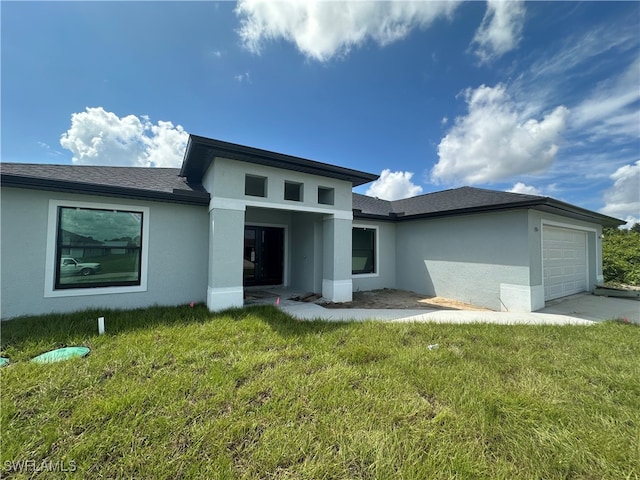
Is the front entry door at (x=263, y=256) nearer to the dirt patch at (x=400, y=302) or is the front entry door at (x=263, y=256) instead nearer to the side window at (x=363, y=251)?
the side window at (x=363, y=251)

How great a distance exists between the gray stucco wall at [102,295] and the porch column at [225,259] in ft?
3.63

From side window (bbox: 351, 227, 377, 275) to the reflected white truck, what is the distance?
27.0ft

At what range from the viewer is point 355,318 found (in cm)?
627

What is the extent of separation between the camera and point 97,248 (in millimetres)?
6207

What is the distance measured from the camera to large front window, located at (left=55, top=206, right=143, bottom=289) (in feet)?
19.2

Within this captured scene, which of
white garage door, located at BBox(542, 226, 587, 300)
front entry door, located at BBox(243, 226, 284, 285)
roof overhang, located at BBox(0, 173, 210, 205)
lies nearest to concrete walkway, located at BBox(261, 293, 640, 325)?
white garage door, located at BBox(542, 226, 587, 300)

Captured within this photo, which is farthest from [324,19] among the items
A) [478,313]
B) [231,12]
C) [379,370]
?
[478,313]

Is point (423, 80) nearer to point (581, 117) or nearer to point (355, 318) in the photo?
point (581, 117)

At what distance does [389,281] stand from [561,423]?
28.3 ft

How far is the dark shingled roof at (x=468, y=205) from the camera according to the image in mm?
7297

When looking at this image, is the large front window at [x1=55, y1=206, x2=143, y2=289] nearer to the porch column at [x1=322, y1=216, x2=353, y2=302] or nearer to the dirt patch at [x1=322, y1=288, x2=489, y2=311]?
the porch column at [x1=322, y1=216, x2=353, y2=302]

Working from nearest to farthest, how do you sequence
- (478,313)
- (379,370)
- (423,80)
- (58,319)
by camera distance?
(379,370)
(58,319)
(478,313)
(423,80)

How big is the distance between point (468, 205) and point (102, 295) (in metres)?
11.2

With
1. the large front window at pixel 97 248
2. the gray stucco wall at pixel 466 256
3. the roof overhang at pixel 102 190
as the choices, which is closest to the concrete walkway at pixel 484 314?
the gray stucco wall at pixel 466 256
